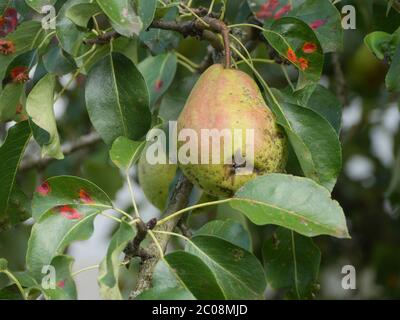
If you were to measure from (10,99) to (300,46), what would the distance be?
0.44 m

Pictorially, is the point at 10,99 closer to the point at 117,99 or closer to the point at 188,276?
the point at 117,99

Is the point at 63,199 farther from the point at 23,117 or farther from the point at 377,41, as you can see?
the point at 377,41

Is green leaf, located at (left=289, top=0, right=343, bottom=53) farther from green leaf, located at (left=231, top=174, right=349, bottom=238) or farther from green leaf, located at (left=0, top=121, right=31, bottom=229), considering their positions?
green leaf, located at (left=0, top=121, right=31, bottom=229)

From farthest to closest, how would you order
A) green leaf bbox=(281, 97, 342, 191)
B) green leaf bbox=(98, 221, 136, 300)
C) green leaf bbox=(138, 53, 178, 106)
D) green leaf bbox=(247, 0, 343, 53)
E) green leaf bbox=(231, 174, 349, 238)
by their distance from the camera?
green leaf bbox=(138, 53, 178, 106) → green leaf bbox=(247, 0, 343, 53) → green leaf bbox=(281, 97, 342, 191) → green leaf bbox=(231, 174, 349, 238) → green leaf bbox=(98, 221, 136, 300)

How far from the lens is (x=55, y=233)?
3.74 ft

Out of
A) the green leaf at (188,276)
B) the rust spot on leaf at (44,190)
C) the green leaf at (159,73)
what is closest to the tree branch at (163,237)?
the green leaf at (188,276)

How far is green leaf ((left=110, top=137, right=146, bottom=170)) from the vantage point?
3.88 ft

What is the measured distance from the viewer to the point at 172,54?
1.67 m

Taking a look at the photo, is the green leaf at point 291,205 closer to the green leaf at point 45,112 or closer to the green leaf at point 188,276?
the green leaf at point 188,276

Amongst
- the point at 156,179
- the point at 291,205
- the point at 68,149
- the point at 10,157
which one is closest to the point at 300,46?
the point at 291,205

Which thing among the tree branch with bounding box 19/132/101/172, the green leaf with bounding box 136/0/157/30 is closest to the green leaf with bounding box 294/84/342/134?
the green leaf with bounding box 136/0/157/30

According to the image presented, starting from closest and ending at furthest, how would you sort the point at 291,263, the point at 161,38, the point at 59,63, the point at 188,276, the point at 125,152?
the point at 188,276 < the point at 125,152 < the point at 59,63 < the point at 291,263 < the point at 161,38
